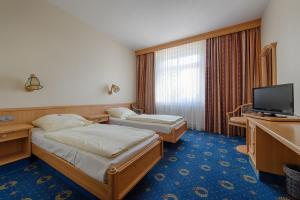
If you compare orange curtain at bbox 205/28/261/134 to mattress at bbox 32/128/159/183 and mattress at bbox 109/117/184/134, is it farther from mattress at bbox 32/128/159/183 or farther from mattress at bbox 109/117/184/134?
mattress at bbox 32/128/159/183

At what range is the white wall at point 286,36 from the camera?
1791 mm

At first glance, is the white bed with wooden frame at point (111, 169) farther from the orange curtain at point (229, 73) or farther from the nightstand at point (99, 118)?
the orange curtain at point (229, 73)

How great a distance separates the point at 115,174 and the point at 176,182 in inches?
35.5

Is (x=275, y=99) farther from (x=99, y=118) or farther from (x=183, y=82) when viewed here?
(x=99, y=118)

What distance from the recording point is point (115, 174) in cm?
121

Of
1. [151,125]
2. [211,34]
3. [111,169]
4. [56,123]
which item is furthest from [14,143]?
[211,34]

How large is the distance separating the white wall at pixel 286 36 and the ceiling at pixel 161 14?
1.76ft

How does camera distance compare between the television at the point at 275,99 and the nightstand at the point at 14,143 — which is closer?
the television at the point at 275,99

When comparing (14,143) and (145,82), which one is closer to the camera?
(14,143)

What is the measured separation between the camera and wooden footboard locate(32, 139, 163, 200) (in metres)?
1.22

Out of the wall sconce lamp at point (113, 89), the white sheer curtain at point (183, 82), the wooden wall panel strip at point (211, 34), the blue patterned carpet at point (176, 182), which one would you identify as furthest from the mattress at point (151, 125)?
the wooden wall panel strip at point (211, 34)

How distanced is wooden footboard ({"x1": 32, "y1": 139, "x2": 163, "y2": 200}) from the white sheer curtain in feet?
8.67

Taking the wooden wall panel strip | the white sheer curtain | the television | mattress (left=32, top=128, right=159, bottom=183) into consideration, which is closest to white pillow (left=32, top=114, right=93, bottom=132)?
mattress (left=32, top=128, right=159, bottom=183)

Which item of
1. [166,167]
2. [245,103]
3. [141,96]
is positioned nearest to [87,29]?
[141,96]
